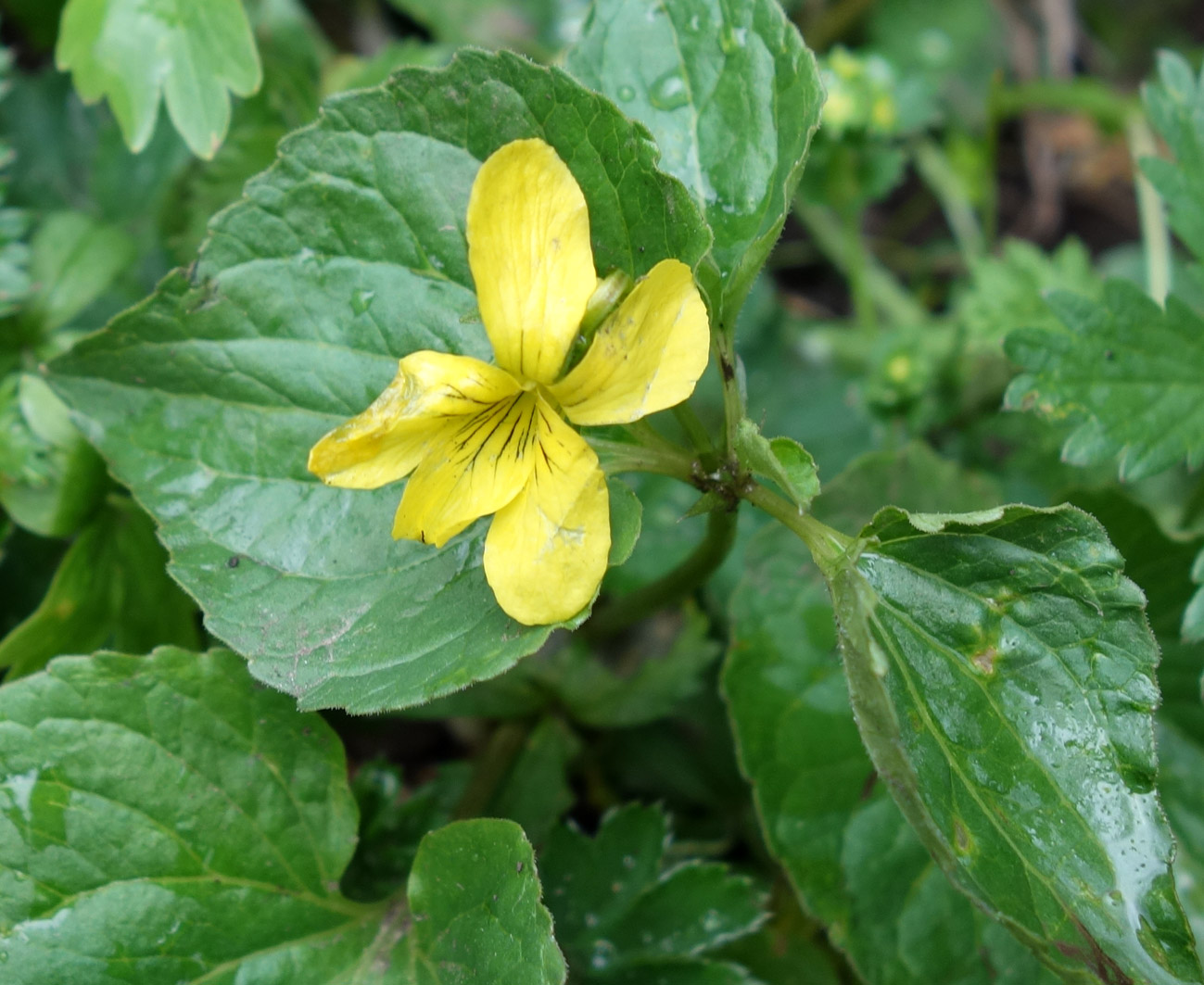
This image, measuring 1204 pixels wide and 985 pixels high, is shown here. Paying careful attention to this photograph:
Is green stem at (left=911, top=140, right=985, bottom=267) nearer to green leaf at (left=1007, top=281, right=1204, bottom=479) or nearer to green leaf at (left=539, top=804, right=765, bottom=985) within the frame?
green leaf at (left=1007, top=281, right=1204, bottom=479)

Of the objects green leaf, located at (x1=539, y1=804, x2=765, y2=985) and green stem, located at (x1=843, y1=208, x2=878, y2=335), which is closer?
green leaf, located at (x1=539, y1=804, x2=765, y2=985)

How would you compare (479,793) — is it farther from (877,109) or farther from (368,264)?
(877,109)

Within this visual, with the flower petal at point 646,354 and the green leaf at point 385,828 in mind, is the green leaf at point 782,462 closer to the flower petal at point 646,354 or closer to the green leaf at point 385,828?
the flower petal at point 646,354

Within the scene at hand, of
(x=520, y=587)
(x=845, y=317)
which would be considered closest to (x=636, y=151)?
(x=520, y=587)

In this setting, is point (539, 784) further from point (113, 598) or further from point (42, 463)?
point (42, 463)

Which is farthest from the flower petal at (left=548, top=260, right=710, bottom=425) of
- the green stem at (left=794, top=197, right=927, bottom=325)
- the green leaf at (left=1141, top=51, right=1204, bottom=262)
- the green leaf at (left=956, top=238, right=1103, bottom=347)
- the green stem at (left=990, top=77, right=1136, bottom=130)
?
the green stem at (left=990, top=77, right=1136, bottom=130)
